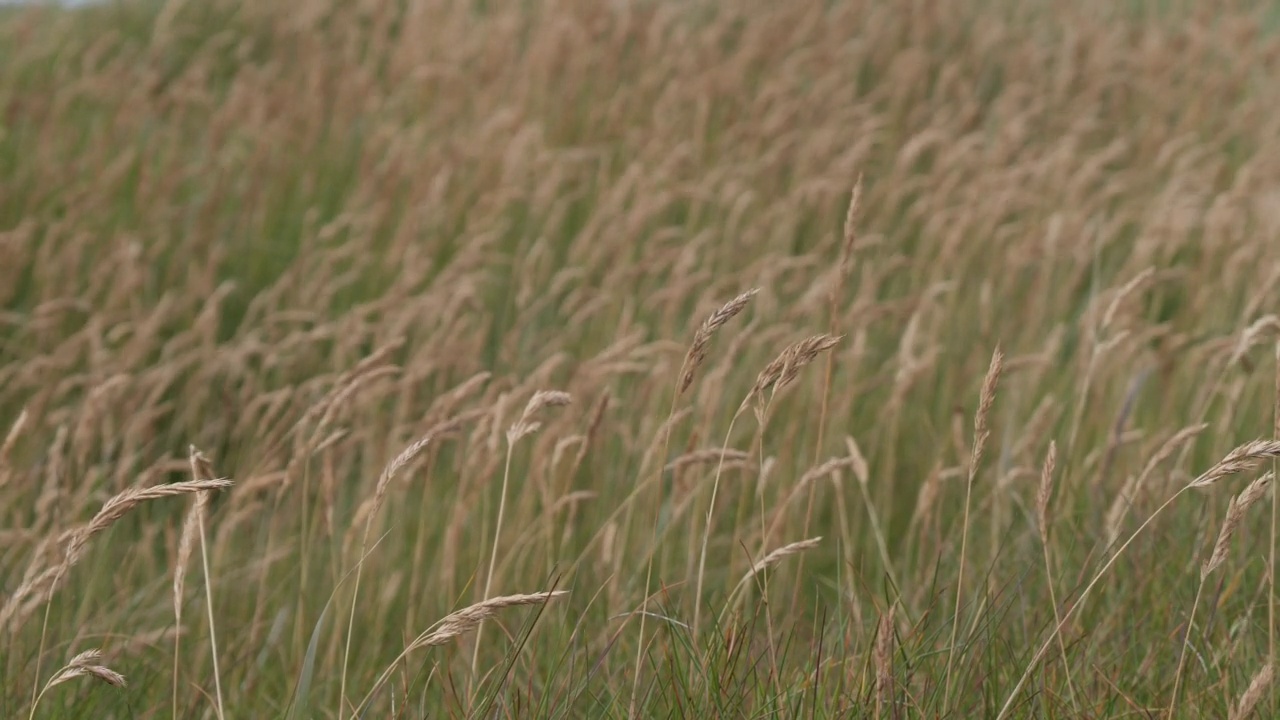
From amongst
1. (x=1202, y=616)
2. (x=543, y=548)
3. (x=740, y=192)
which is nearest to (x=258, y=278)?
(x=740, y=192)

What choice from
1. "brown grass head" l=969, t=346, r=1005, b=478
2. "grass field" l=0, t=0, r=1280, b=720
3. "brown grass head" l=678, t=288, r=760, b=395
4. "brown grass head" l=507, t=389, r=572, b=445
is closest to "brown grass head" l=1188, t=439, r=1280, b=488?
"grass field" l=0, t=0, r=1280, b=720

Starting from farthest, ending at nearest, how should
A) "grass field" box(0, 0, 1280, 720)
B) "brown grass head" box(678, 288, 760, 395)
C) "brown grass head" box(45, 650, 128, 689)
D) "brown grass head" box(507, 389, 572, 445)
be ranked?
"grass field" box(0, 0, 1280, 720) → "brown grass head" box(507, 389, 572, 445) → "brown grass head" box(678, 288, 760, 395) → "brown grass head" box(45, 650, 128, 689)

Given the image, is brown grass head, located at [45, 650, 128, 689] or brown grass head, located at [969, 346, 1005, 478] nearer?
brown grass head, located at [45, 650, 128, 689]

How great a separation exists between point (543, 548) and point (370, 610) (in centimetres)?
38

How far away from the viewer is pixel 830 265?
4.27 metres

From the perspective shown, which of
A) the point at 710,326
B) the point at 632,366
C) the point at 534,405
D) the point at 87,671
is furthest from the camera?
the point at 632,366

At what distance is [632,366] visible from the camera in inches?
94.7

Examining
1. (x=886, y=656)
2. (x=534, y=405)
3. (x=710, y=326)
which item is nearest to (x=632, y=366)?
(x=534, y=405)

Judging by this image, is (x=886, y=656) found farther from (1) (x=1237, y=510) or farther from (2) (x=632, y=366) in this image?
(2) (x=632, y=366)

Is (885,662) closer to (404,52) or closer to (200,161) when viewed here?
(200,161)

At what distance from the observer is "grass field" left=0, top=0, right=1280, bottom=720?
180cm

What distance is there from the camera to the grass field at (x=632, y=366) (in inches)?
70.8

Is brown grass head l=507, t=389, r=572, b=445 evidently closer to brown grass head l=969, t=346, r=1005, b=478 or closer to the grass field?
the grass field

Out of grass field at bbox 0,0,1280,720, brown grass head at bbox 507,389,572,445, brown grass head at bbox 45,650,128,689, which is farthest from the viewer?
grass field at bbox 0,0,1280,720
